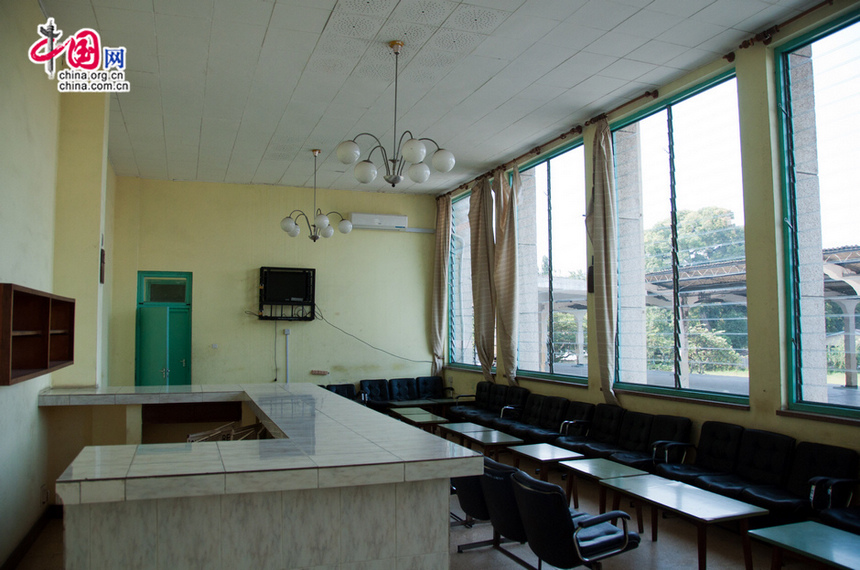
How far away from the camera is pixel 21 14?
3969 mm

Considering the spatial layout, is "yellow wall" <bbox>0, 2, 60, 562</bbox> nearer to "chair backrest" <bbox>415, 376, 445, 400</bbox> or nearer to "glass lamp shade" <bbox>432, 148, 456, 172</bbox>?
"glass lamp shade" <bbox>432, 148, 456, 172</bbox>

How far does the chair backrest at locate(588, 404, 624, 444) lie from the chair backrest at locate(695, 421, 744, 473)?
973 millimetres

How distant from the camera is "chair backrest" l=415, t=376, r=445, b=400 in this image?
33.7 feet

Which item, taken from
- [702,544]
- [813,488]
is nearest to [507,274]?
[813,488]

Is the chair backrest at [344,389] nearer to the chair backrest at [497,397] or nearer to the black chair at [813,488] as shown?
the chair backrest at [497,397]

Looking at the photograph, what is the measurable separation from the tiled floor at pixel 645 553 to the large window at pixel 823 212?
1216 millimetres

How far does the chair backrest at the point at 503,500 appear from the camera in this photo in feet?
11.9

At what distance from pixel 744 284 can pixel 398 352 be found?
21.4ft

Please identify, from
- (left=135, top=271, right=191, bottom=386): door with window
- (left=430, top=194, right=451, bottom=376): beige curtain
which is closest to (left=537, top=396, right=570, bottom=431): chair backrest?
(left=430, top=194, right=451, bottom=376): beige curtain

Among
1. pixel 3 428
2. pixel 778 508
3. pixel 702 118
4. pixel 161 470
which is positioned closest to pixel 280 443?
pixel 161 470

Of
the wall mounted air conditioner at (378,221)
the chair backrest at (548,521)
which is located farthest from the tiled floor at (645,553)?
the wall mounted air conditioner at (378,221)

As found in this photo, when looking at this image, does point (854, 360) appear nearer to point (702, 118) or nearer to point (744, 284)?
point (744, 284)

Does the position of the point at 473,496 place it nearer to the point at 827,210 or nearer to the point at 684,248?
the point at 684,248

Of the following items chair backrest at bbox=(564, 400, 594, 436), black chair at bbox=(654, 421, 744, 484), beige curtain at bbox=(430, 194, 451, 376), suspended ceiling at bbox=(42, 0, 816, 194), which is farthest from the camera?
beige curtain at bbox=(430, 194, 451, 376)
